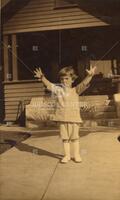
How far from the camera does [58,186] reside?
161 inches

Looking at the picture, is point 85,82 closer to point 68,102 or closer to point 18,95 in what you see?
point 68,102

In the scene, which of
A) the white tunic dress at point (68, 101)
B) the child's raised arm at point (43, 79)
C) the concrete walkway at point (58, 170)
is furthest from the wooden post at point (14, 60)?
the concrete walkway at point (58, 170)

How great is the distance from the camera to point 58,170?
4.22 metres

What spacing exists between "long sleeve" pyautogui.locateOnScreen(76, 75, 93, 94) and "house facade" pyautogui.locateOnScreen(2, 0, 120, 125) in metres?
0.04

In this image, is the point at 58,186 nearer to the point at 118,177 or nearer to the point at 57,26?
the point at 118,177

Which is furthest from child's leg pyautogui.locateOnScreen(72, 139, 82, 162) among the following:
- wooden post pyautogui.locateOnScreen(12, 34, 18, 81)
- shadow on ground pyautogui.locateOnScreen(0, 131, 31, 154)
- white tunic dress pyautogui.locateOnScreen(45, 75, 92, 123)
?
wooden post pyautogui.locateOnScreen(12, 34, 18, 81)

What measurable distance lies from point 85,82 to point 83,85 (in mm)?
29

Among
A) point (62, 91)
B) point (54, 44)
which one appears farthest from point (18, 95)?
point (54, 44)

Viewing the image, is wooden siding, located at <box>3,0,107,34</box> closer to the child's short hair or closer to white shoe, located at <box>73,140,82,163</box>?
the child's short hair

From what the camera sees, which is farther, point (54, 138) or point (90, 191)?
point (54, 138)

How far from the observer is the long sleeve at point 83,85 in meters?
4.18

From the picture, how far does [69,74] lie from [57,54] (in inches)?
7.2

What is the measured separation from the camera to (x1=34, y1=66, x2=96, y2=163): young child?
4.22m

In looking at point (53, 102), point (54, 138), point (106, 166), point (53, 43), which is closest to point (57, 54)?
point (53, 43)
